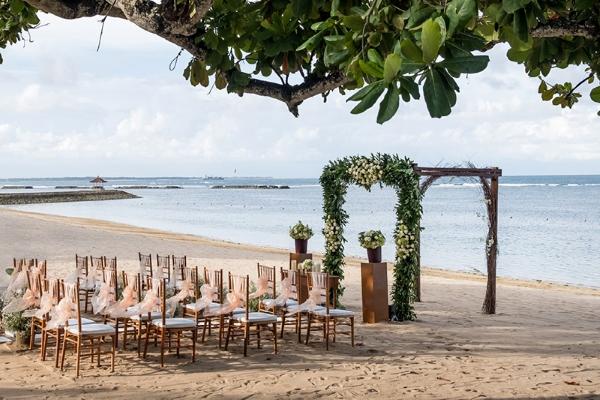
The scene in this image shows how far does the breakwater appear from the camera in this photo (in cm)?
5803

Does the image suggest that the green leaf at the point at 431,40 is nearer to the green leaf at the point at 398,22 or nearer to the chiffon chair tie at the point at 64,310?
the green leaf at the point at 398,22

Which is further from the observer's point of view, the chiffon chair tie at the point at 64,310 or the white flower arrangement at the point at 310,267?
the white flower arrangement at the point at 310,267

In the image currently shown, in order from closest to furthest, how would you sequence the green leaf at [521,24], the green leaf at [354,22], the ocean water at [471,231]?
1. the green leaf at [521,24]
2. the green leaf at [354,22]
3. the ocean water at [471,231]

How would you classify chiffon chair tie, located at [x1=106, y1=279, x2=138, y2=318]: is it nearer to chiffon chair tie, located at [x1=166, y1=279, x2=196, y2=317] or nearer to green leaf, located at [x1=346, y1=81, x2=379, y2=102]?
chiffon chair tie, located at [x1=166, y1=279, x2=196, y2=317]

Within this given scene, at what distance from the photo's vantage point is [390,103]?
1714 mm

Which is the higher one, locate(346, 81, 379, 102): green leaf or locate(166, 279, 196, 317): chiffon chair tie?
locate(346, 81, 379, 102): green leaf

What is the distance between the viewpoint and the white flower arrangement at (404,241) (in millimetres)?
10555

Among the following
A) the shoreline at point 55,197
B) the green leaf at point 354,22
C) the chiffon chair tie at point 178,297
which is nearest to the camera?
the green leaf at point 354,22

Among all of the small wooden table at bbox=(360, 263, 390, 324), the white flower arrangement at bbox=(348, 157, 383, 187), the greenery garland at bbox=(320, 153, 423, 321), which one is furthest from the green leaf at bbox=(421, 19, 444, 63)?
the white flower arrangement at bbox=(348, 157, 383, 187)

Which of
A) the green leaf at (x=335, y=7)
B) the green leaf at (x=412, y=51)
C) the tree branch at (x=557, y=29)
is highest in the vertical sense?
the tree branch at (x=557, y=29)

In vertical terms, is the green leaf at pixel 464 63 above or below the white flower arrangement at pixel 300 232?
above

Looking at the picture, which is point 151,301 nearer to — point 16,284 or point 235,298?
point 235,298

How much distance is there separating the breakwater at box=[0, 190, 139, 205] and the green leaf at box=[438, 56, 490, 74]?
5876cm

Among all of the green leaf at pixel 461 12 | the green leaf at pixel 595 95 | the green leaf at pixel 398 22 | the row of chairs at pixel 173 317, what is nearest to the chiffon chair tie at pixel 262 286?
the row of chairs at pixel 173 317
